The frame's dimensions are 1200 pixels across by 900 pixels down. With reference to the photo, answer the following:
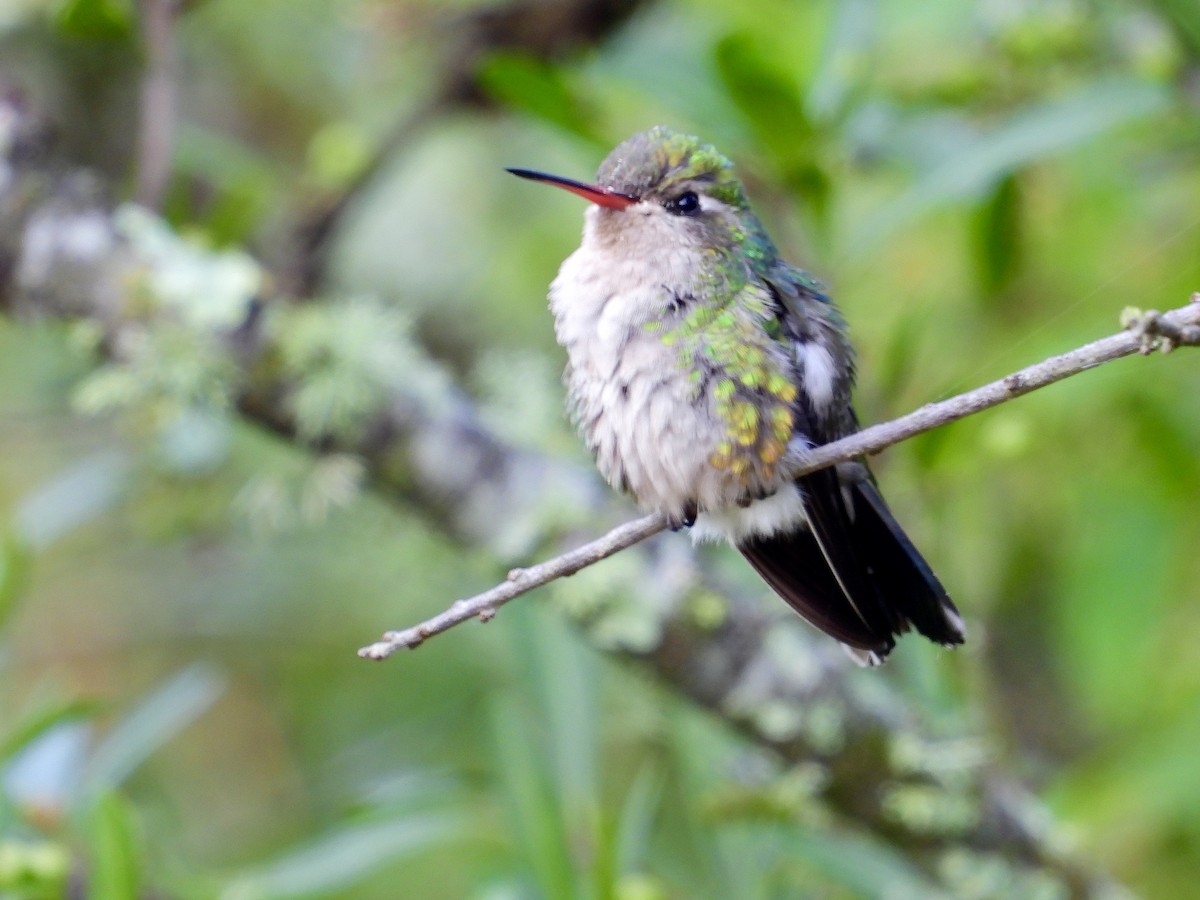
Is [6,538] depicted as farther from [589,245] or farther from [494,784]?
[589,245]

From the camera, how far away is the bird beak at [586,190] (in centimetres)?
164

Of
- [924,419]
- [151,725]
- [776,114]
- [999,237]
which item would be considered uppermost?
[776,114]

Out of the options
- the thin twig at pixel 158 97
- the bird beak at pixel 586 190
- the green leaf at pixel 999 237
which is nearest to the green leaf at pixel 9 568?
the thin twig at pixel 158 97

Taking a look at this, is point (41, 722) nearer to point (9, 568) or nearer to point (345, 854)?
point (9, 568)

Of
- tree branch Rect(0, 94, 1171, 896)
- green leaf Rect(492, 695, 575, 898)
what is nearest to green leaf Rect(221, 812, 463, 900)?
green leaf Rect(492, 695, 575, 898)

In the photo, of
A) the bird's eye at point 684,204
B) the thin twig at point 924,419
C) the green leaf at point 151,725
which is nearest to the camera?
the thin twig at point 924,419

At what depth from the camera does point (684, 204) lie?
1968 millimetres

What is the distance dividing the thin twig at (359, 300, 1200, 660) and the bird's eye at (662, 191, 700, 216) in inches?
17.7

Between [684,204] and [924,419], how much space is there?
2.26ft

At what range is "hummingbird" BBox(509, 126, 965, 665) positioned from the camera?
1.81 meters

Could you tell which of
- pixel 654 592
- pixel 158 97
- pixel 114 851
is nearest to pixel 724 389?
pixel 654 592

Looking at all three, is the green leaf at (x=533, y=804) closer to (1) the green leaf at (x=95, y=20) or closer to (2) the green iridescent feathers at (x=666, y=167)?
(2) the green iridescent feathers at (x=666, y=167)

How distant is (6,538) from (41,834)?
548 mm

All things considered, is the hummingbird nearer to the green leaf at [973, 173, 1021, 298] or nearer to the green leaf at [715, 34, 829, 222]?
the green leaf at [715, 34, 829, 222]
